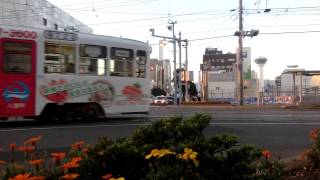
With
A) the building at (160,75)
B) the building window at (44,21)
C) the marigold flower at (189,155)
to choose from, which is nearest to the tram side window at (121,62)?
the marigold flower at (189,155)

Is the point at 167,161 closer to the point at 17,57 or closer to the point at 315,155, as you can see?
the point at 315,155

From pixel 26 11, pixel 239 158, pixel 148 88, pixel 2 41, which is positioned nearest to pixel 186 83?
pixel 26 11

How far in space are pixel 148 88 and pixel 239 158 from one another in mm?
16235

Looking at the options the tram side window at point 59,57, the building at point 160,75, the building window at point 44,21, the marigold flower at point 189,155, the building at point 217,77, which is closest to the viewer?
the marigold flower at point 189,155

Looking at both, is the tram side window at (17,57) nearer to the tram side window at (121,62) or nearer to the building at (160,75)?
the tram side window at (121,62)

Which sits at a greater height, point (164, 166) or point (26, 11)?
point (26, 11)

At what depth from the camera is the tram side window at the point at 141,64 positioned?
66.9ft

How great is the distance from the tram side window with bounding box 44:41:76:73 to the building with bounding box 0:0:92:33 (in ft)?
148

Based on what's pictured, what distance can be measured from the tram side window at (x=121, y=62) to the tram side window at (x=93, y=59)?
1.37ft

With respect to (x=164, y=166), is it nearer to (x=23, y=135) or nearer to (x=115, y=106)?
(x=23, y=135)

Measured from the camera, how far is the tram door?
1638 centimetres

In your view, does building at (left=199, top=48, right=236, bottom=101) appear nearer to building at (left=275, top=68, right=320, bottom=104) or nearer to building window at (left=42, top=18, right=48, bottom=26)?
building at (left=275, top=68, right=320, bottom=104)

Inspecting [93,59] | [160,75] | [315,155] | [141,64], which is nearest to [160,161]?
[315,155]

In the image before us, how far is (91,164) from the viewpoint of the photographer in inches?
174
